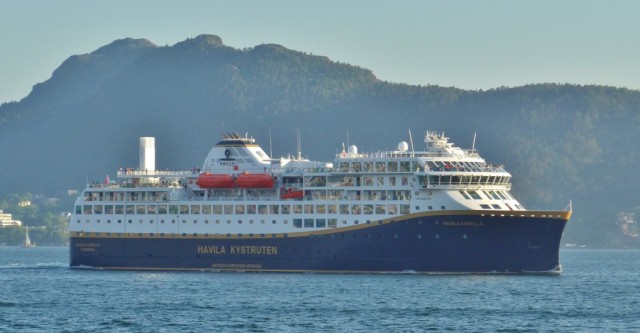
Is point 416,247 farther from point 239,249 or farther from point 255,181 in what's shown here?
point 255,181

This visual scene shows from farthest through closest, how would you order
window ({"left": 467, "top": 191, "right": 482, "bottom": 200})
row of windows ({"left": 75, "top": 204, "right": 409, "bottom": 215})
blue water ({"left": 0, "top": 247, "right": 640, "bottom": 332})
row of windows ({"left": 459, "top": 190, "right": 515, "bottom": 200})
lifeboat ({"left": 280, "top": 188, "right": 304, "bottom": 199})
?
1. lifeboat ({"left": 280, "top": 188, "right": 304, "bottom": 199})
2. row of windows ({"left": 75, "top": 204, "right": 409, "bottom": 215})
3. window ({"left": 467, "top": 191, "right": 482, "bottom": 200})
4. row of windows ({"left": 459, "top": 190, "right": 515, "bottom": 200})
5. blue water ({"left": 0, "top": 247, "right": 640, "bottom": 332})

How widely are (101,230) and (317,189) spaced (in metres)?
16.7

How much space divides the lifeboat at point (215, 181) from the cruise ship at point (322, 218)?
7 cm

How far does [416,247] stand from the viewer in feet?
270

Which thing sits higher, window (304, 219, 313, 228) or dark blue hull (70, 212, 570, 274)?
window (304, 219, 313, 228)

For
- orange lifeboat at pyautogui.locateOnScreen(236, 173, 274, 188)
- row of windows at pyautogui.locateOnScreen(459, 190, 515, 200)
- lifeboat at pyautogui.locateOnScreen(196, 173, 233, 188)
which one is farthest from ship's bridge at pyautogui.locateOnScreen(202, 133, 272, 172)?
row of windows at pyautogui.locateOnScreen(459, 190, 515, 200)

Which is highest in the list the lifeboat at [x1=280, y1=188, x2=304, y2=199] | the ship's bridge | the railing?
the ship's bridge

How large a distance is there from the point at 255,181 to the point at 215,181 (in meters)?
3.04

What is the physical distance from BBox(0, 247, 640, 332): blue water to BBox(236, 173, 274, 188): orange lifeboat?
6200 mm

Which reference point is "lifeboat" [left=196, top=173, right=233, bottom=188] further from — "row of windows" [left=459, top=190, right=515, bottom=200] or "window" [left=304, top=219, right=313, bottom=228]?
"row of windows" [left=459, top=190, right=515, bottom=200]

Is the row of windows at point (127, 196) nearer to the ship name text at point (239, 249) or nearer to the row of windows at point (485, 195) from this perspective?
the ship name text at point (239, 249)

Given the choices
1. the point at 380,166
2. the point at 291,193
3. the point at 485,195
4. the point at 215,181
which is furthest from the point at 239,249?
the point at 485,195

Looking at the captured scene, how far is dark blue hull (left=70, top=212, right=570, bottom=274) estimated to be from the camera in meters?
81.6

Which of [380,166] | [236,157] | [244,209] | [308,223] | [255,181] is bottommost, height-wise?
[308,223]
